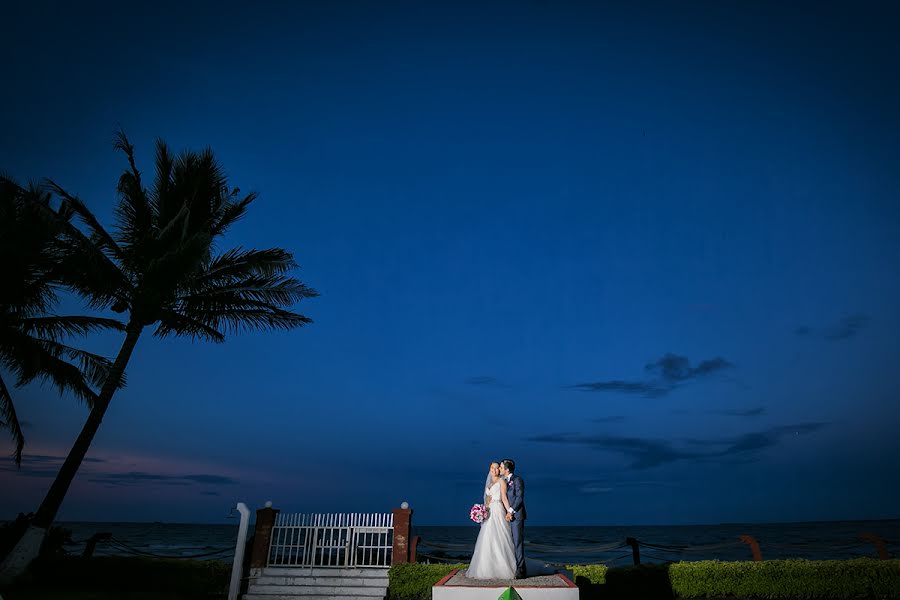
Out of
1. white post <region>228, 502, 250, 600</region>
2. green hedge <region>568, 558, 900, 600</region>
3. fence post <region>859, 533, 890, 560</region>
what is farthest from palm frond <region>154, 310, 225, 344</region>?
fence post <region>859, 533, 890, 560</region>

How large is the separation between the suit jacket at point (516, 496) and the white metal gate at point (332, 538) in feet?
20.7

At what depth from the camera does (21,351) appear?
14.0m

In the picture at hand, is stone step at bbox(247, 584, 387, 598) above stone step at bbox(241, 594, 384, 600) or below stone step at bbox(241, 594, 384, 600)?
above

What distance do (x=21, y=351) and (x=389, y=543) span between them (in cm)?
1182

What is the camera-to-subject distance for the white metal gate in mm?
14562

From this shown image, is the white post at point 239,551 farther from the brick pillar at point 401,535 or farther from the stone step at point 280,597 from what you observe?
the brick pillar at point 401,535

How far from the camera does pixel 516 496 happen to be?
31.9ft

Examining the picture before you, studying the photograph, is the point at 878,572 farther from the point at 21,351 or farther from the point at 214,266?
the point at 21,351

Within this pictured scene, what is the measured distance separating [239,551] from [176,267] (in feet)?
26.2

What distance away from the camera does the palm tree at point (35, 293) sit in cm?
1284

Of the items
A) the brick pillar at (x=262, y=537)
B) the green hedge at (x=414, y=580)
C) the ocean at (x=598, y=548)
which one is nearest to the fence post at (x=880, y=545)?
the ocean at (x=598, y=548)

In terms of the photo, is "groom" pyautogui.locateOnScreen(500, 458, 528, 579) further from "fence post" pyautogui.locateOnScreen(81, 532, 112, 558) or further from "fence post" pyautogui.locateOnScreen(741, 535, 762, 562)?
"fence post" pyautogui.locateOnScreen(81, 532, 112, 558)

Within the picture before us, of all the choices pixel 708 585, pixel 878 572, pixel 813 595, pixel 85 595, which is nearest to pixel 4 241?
pixel 85 595

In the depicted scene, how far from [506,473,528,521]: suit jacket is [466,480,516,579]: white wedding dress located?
0.66 ft
